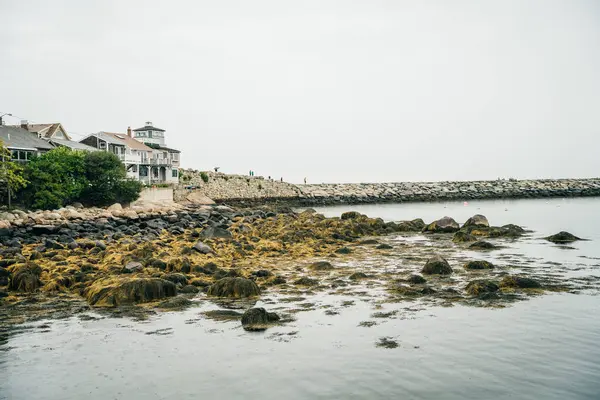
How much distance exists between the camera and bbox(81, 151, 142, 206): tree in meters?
61.7

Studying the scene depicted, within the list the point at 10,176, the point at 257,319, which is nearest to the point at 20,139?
the point at 10,176

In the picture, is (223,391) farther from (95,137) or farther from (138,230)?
(95,137)

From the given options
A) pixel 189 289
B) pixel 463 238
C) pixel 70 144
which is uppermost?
pixel 70 144

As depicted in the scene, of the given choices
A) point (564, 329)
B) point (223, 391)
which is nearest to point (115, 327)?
point (223, 391)

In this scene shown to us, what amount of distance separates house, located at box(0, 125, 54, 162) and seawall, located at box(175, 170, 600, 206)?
21951mm

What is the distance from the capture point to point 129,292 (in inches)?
725

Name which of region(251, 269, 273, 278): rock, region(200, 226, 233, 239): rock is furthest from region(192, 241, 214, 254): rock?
region(200, 226, 233, 239): rock

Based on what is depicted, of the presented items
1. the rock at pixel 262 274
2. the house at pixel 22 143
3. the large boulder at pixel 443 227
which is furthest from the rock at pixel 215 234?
the house at pixel 22 143

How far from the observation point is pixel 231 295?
62.3ft

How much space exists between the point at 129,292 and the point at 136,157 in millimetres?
66302

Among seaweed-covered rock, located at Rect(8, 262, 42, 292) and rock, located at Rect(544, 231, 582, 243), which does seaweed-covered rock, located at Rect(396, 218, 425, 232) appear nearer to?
rock, located at Rect(544, 231, 582, 243)

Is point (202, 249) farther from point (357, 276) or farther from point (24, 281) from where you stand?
point (357, 276)

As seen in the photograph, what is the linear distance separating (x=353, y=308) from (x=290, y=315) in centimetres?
216

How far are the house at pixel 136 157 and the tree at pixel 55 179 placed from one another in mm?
14473
